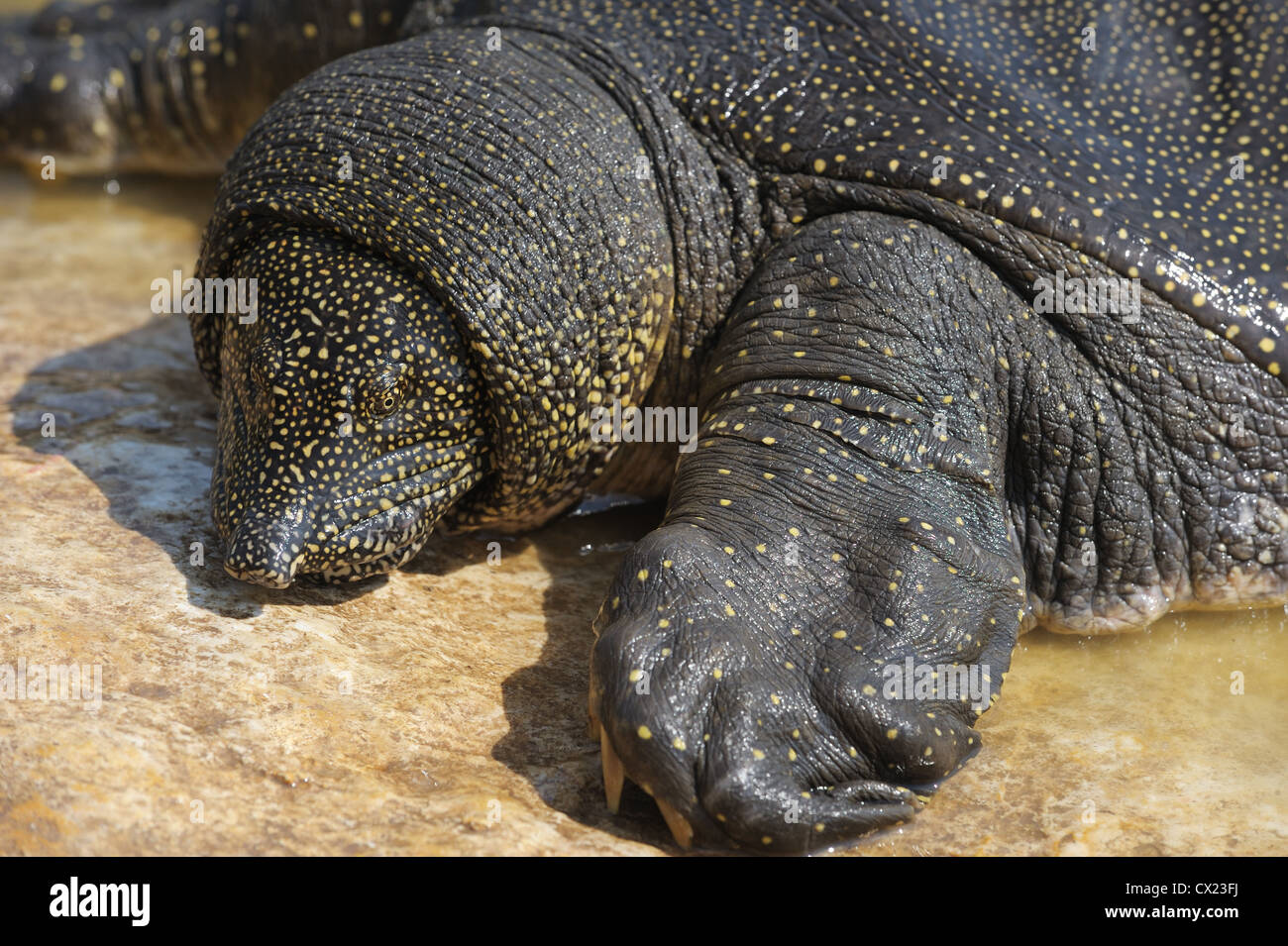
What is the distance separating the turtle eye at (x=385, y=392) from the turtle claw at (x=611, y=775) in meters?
0.97

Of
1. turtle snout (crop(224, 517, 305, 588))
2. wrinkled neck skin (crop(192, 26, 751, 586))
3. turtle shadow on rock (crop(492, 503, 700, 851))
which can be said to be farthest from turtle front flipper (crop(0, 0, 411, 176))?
turtle snout (crop(224, 517, 305, 588))

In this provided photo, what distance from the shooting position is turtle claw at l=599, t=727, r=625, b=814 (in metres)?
2.54

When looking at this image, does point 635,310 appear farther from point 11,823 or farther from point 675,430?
point 11,823

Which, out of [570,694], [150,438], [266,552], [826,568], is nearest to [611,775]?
[570,694]

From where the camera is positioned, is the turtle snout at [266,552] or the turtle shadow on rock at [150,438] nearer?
the turtle snout at [266,552]

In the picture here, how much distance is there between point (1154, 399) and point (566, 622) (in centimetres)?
168

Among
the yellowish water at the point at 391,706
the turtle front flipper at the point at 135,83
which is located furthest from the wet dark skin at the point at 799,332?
the turtle front flipper at the point at 135,83

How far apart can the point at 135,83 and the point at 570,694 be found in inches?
166

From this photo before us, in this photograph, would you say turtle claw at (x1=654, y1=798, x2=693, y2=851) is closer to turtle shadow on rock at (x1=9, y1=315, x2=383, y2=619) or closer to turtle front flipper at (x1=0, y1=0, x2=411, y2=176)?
turtle shadow on rock at (x1=9, y1=315, x2=383, y2=619)

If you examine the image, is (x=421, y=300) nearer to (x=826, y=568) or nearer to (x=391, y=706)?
(x=391, y=706)

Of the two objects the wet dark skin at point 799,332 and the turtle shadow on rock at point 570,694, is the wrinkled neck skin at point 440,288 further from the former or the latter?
the turtle shadow on rock at point 570,694

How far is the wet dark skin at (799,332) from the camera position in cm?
278
